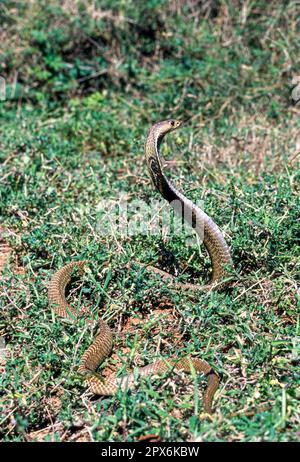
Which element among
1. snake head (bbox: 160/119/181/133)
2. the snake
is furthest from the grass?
snake head (bbox: 160/119/181/133)

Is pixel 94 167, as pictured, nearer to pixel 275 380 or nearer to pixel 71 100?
pixel 71 100

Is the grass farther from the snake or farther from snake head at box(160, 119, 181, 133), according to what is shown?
snake head at box(160, 119, 181, 133)

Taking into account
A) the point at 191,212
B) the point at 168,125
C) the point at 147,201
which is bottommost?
the point at 147,201

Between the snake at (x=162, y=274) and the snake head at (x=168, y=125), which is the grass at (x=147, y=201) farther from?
the snake head at (x=168, y=125)

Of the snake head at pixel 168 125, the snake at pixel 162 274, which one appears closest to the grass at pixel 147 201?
the snake at pixel 162 274

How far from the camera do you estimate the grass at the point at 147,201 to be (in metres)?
3.76

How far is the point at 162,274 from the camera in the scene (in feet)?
15.6

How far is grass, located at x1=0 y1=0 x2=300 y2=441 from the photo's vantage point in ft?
12.3

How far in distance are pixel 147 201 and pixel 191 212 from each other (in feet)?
3.89

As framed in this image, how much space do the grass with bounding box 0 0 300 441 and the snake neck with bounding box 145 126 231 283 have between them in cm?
13

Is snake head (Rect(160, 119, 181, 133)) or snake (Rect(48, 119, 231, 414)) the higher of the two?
snake head (Rect(160, 119, 181, 133))

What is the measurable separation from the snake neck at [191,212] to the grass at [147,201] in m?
0.13

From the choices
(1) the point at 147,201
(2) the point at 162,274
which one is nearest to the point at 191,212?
(2) the point at 162,274

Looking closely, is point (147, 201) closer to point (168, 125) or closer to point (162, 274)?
point (162, 274)
